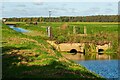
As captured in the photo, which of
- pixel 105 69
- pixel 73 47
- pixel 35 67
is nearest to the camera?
pixel 35 67

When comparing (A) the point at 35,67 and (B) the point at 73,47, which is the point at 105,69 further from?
(B) the point at 73,47

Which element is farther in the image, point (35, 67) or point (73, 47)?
point (73, 47)

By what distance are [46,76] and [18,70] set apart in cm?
253

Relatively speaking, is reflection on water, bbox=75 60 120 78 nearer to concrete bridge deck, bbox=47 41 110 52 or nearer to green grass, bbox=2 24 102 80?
green grass, bbox=2 24 102 80

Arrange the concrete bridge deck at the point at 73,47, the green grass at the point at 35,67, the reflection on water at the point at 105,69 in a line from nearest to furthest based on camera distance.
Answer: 1. the green grass at the point at 35,67
2. the reflection on water at the point at 105,69
3. the concrete bridge deck at the point at 73,47

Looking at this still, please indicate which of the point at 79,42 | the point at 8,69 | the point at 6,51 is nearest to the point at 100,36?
the point at 79,42

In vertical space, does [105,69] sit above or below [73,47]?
below

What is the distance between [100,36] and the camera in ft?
232

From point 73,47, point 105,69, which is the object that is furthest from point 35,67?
point 73,47

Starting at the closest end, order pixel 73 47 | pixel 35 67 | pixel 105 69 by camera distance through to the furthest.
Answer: pixel 35 67 → pixel 105 69 → pixel 73 47

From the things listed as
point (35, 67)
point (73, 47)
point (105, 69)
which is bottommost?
point (105, 69)

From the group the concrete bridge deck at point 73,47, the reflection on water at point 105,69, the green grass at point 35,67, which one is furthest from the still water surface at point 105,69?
the concrete bridge deck at point 73,47

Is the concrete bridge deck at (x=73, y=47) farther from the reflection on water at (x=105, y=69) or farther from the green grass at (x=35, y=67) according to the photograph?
the green grass at (x=35, y=67)

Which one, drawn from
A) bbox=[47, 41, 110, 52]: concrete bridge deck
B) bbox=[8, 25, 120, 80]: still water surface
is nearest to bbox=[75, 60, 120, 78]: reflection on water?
bbox=[8, 25, 120, 80]: still water surface
